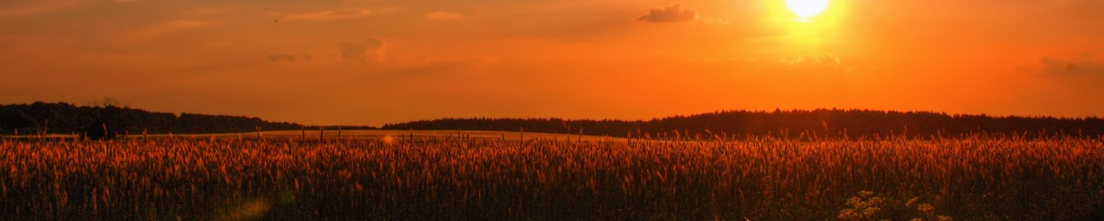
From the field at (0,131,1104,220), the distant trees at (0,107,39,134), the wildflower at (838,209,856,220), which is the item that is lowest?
the wildflower at (838,209,856,220)

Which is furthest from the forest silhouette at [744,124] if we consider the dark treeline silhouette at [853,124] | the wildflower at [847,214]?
the wildflower at [847,214]

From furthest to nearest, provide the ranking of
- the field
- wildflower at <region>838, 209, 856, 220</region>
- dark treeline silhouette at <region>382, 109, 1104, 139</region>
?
dark treeline silhouette at <region>382, 109, 1104, 139</region> < the field < wildflower at <region>838, 209, 856, 220</region>

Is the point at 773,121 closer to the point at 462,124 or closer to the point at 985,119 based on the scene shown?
the point at 985,119

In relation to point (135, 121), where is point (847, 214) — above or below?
below

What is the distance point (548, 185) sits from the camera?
11477mm

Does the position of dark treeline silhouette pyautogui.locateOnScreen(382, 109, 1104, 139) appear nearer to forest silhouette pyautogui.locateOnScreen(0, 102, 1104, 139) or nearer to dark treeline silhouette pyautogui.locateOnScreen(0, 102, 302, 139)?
forest silhouette pyautogui.locateOnScreen(0, 102, 1104, 139)

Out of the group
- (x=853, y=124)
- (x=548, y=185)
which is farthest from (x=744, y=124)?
(x=548, y=185)

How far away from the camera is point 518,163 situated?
1305cm

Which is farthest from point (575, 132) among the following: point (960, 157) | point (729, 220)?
point (729, 220)

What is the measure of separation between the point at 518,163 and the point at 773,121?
25.7m

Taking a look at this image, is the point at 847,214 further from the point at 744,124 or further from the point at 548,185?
the point at 744,124

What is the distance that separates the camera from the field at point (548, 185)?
11.1 m

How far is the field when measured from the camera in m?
11.1

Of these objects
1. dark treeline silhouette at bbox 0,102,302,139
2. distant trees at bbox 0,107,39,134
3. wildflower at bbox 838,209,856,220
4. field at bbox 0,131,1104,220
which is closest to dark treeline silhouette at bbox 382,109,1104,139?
dark treeline silhouette at bbox 0,102,302,139
